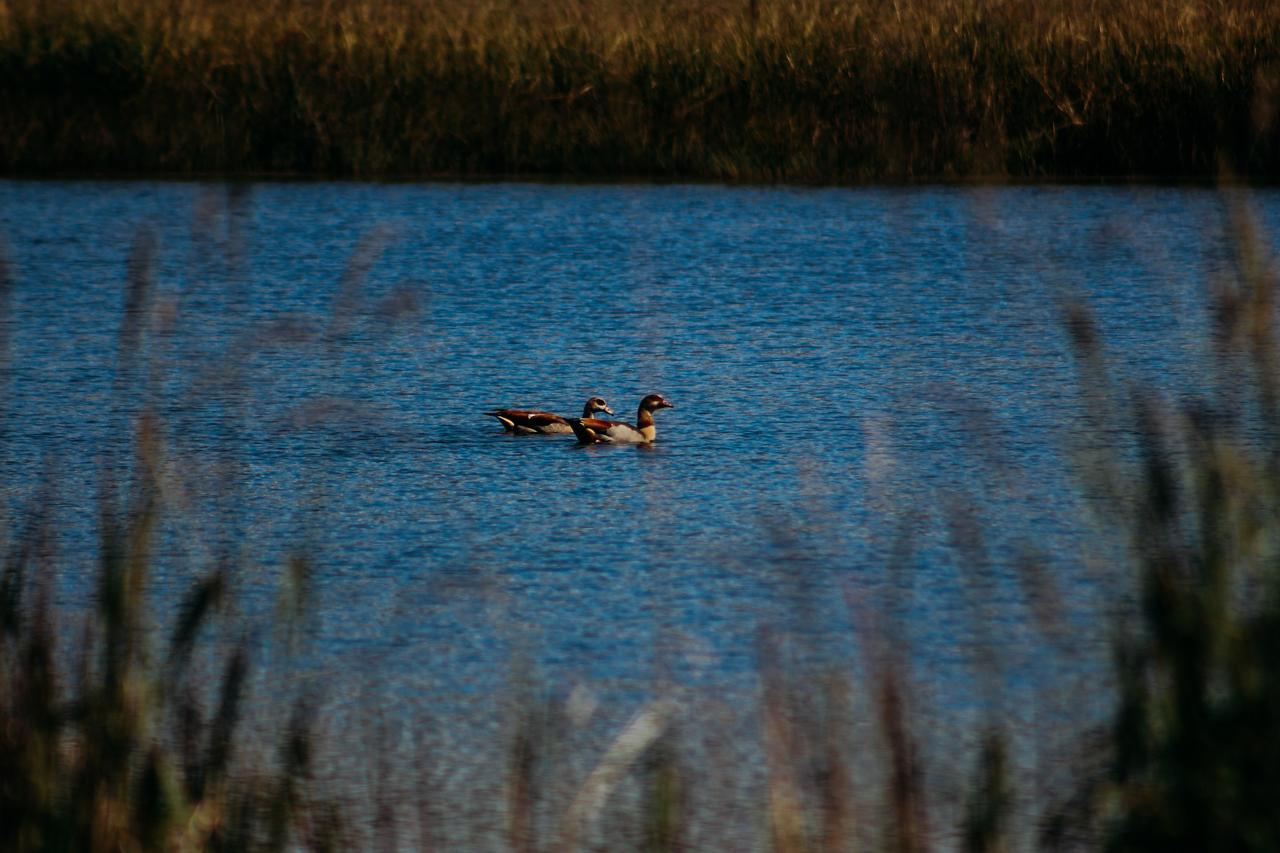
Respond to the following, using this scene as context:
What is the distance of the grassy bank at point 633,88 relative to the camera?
59.5ft

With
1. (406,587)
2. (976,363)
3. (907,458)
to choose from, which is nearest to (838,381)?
(976,363)

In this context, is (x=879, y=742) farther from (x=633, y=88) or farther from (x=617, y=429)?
(x=633, y=88)

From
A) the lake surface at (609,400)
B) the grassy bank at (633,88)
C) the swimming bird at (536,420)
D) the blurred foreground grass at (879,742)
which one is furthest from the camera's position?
the grassy bank at (633,88)

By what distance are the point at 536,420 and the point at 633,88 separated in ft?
32.3

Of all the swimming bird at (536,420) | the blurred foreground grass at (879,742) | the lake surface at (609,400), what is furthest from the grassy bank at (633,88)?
the blurred foreground grass at (879,742)

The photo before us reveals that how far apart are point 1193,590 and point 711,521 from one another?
4.22m

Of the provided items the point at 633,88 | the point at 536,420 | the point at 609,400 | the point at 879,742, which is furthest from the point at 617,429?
the point at 633,88

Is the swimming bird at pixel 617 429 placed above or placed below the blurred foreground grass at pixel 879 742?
below

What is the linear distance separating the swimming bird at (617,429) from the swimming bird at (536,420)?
56 mm

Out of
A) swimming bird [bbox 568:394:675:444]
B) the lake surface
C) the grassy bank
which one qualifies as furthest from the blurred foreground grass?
the grassy bank

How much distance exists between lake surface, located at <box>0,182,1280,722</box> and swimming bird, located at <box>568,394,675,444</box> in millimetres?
87

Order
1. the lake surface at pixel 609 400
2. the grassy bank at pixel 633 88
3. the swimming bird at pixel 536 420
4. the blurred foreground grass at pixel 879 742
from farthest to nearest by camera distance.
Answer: the grassy bank at pixel 633 88, the swimming bird at pixel 536 420, the lake surface at pixel 609 400, the blurred foreground grass at pixel 879 742

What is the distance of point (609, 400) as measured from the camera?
1084cm

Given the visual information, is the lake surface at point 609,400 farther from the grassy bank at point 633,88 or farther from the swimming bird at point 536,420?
the grassy bank at point 633,88
